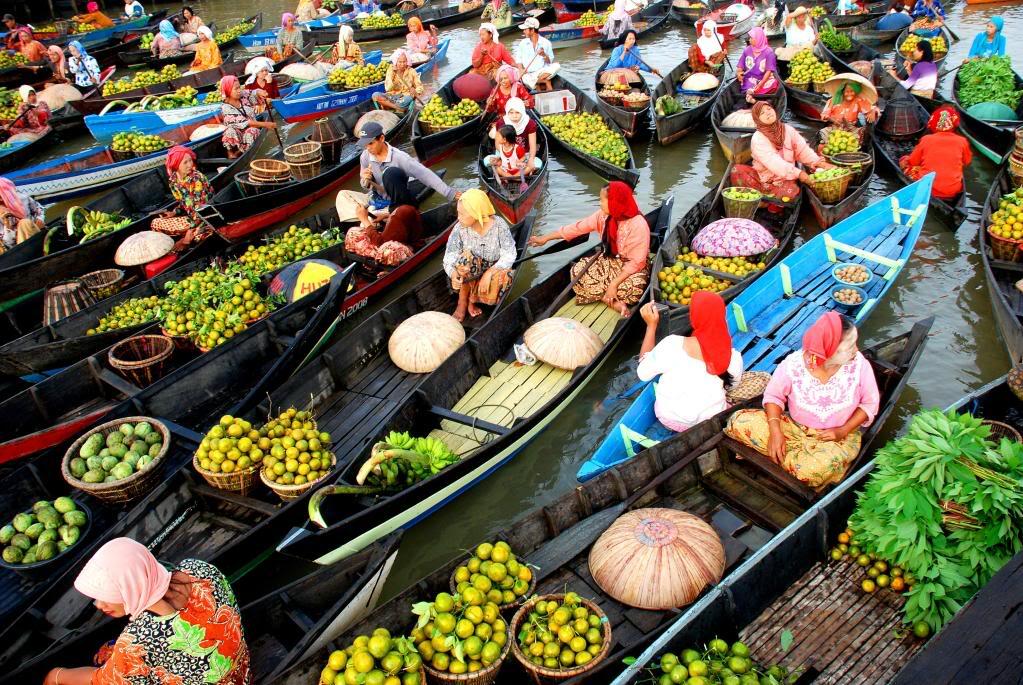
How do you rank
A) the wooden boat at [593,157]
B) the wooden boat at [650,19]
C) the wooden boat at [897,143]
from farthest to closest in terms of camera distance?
the wooden boat at [650,19]
the wooden boat at [593,157]
the wooden boat at [897,143]

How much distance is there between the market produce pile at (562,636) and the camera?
3789 millimetres

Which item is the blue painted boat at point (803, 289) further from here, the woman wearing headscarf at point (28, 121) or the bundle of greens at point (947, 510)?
the woman wearing headscarf at point (28, 121)

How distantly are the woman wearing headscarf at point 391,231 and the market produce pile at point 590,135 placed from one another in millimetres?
3678

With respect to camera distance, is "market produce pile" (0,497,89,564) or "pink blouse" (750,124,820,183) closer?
"market produce pile" (0,497,89,564)

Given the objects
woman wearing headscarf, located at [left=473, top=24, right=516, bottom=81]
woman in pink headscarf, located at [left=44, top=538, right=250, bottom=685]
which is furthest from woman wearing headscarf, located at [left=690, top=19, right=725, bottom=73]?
woman in pink headscarf, located at [left=44, top=538, right=250, bottom=685]

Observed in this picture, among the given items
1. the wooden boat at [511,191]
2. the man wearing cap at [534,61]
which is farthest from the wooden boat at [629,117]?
the wooden boat at [511,191]

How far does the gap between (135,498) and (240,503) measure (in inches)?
42.9

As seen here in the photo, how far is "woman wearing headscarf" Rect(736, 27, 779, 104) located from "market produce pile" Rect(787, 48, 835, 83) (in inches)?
48.1

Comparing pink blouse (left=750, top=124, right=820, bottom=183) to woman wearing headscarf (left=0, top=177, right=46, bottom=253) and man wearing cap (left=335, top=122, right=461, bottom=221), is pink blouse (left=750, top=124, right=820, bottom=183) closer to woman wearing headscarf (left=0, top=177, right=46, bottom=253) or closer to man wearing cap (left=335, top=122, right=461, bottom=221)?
man wearing cap (left=335, top=122, right=461, bottom=221)

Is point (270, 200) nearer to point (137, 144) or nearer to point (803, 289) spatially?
point (137, 144)

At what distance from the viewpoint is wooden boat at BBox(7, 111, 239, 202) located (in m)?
12.1

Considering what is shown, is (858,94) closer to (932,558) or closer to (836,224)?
(836,224)

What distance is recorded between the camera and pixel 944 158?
8922mm

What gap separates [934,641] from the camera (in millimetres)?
2225
